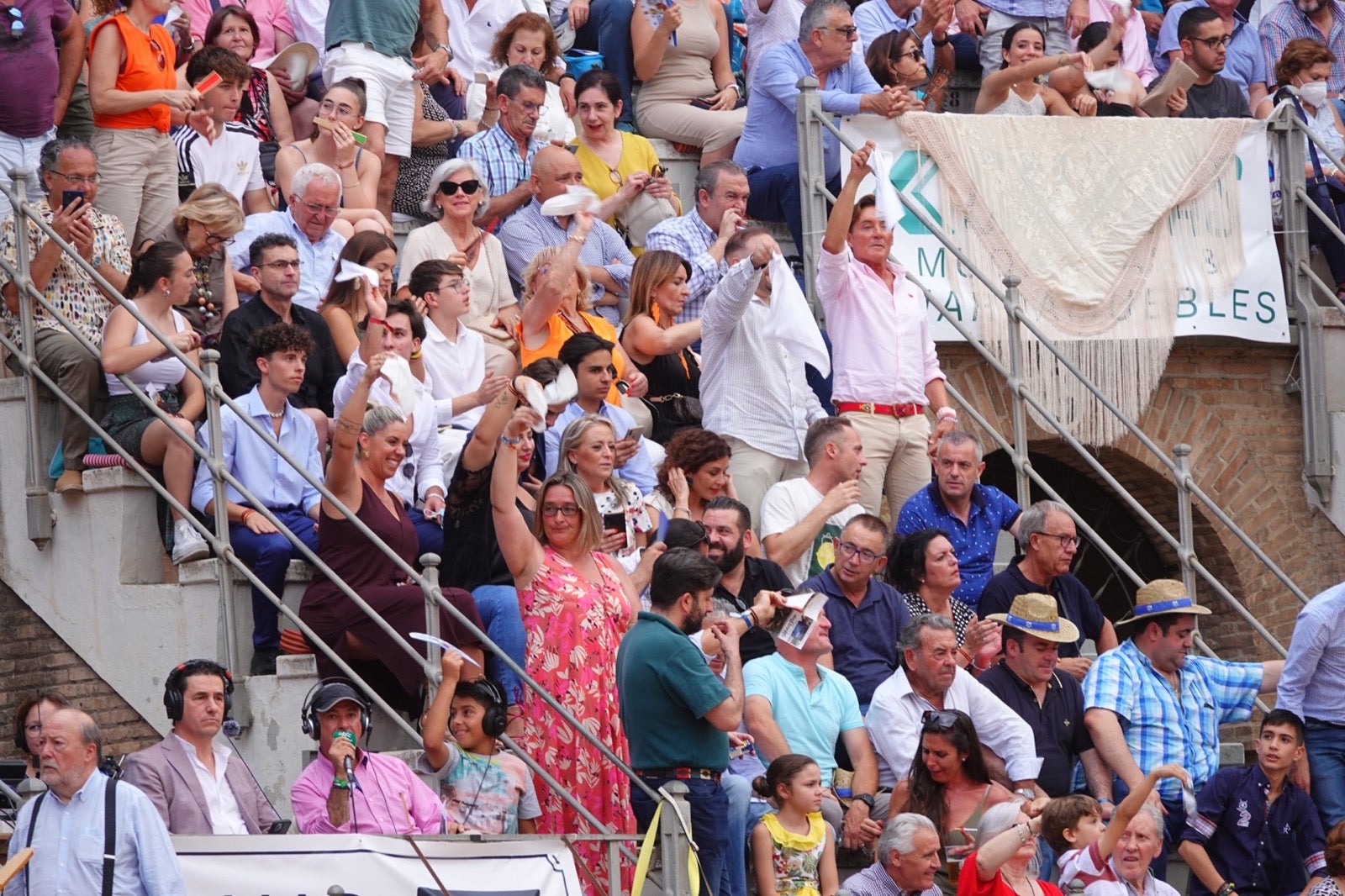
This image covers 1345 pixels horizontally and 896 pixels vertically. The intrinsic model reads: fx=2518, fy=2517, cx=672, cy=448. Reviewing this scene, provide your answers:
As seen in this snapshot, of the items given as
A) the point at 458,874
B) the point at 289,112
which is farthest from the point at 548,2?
the point at 458,874

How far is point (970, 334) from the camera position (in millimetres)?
12797

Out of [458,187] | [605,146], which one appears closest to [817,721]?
[458,187]

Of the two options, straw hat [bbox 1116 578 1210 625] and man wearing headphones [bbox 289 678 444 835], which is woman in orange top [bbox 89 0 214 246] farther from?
straw hat [bbox 1116 578 1210 625]

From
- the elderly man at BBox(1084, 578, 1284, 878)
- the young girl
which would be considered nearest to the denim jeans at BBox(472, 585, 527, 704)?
the young girl

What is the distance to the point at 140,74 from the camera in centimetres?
1180

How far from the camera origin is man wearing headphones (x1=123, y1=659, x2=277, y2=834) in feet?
26.9

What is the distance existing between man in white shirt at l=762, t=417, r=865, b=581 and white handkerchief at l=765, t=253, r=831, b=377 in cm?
45

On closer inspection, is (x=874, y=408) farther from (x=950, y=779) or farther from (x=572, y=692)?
(x=572, y=692)

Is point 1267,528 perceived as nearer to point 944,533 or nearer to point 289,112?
point 944,533

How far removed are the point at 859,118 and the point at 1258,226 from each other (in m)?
2.54

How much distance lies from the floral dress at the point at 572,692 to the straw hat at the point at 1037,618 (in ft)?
6.14

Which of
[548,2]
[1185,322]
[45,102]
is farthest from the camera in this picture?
[548,2]

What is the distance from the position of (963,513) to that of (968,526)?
0.23ft

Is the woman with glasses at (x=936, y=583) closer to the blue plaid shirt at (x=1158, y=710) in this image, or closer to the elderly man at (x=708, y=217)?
the blue plaid shirt at (x=1158, y=710)
